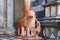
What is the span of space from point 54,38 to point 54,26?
23 centimetres

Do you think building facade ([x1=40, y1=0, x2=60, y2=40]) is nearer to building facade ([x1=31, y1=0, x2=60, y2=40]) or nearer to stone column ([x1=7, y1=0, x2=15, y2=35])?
building facade ([x1=31, y1=0, x2=60, y2=40])

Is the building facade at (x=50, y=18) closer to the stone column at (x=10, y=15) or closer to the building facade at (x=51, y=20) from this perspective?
the building facade at (x=51, y=20)

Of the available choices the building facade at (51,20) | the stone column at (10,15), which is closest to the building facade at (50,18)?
the building facade at (51,20)

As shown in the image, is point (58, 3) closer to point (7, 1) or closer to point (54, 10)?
point (54, 10)

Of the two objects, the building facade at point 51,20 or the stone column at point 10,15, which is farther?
the stone column at point 10,15

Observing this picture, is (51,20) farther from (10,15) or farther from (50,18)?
(10,15)

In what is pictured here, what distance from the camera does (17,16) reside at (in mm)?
3568

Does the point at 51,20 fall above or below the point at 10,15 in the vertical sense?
below

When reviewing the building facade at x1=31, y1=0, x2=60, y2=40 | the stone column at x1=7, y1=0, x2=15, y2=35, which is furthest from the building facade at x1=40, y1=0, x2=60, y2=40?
the stone column at x1=7, y1=0, x2=15, y2=35

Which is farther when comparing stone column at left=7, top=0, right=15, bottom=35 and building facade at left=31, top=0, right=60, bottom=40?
stone column at left=7, top=0, right=15, bottom=35

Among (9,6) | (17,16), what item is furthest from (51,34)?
(9,6)

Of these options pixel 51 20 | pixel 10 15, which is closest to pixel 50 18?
pixel 51 20

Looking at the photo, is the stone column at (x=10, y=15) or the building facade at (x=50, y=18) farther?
the stone column at (x=10, y=15)

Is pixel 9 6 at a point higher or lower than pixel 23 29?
higher
